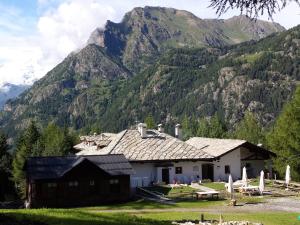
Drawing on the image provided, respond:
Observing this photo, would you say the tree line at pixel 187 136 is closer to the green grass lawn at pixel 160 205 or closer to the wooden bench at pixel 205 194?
the wooden bench at pixel 205 194

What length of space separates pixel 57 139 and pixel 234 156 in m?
34.0

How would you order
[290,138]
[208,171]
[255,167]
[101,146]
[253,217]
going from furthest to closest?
[101,146]
[255,167]
[208,171]
[290,138]
[253,217]

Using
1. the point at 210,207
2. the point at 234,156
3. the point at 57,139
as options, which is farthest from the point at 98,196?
the point at 57,139

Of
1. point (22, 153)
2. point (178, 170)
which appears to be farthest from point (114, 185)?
point (22, 153)

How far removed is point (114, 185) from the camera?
45.4m

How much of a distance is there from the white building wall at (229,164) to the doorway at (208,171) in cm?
36

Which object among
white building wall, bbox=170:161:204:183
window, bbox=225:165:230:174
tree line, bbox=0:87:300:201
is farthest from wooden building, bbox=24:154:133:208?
window, bbox=225:165:230:174

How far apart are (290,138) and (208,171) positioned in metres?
10.1

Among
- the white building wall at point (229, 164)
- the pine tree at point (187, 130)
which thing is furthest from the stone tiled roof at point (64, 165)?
the pine tree at point (187, 130)

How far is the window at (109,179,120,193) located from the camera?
45281 millimetres

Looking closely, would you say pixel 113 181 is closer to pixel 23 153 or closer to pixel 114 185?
pixel 114 185

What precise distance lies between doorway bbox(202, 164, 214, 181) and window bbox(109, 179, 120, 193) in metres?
14.4

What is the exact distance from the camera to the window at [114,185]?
45.3 meters

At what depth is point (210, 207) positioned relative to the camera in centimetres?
3797
